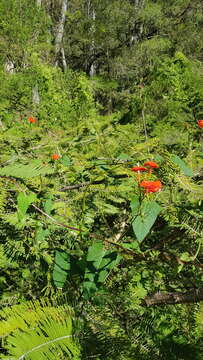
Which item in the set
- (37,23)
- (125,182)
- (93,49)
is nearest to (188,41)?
(93,49)

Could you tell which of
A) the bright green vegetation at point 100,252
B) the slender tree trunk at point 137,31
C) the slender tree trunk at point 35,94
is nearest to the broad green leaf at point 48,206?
the bright green vegetation at point 100,252

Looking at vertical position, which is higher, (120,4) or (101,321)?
(120,4)

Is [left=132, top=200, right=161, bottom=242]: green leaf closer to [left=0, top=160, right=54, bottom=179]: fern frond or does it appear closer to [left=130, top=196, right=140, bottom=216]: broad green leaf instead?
[left=130, top=196, right=140, bottom=216]: broad green leaf

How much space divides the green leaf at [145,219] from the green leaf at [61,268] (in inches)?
6.2

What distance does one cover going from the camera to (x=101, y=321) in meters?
0.64

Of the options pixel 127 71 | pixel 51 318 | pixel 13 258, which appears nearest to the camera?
pixel 51 318

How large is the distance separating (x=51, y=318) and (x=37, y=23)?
8402 mm

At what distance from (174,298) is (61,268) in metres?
0.28

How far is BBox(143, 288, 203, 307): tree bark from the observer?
701 mm

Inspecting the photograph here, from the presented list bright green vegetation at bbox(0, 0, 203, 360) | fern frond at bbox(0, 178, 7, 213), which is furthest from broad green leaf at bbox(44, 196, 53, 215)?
fern frond at bbox(0, 178, 7, 213)

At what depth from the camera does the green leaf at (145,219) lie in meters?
0.60

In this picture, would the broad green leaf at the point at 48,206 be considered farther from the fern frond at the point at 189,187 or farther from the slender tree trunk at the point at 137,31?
the slender tree trunk at the point at 137,31

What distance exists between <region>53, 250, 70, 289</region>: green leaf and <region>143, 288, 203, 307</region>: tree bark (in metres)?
0.26

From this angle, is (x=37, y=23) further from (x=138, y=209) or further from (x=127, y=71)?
(x=138, y=209)
